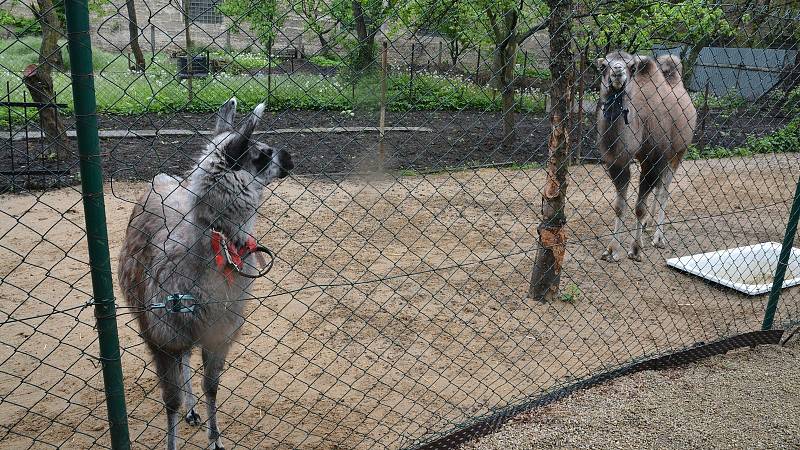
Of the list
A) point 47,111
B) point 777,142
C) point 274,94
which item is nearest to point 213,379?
point 47,111

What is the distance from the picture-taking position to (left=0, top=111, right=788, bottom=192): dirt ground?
324 inches

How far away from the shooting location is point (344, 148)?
30.5ft

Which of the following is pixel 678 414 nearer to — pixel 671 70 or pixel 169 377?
pixel 169 377

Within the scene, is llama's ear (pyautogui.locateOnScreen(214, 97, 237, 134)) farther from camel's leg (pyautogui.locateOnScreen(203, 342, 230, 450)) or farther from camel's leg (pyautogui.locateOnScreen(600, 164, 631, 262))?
camel's leg (pyautogui.locateOnScreen(600, 164, 631, 262))

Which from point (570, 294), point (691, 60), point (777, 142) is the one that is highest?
point (691, 60)

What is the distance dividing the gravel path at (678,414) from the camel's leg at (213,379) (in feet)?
4.09

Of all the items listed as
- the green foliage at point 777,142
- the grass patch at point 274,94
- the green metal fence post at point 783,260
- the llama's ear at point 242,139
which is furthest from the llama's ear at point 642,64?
the green foliage at point 777,142

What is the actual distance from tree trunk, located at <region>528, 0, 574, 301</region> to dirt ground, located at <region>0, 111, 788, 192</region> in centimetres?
240

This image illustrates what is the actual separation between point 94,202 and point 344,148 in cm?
727

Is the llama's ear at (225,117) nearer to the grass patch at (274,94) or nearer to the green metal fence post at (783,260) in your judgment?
the green metal fence post at (783,260)

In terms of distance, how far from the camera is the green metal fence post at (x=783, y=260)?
432cm

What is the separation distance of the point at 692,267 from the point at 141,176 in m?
6.26

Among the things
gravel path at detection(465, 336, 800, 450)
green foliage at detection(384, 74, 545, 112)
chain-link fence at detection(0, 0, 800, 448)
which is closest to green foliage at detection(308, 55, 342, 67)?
chain-link fence at detection(0, 0, 800, 448)

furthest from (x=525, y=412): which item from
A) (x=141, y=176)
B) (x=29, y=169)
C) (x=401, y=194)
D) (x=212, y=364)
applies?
(x=29, y=169)
